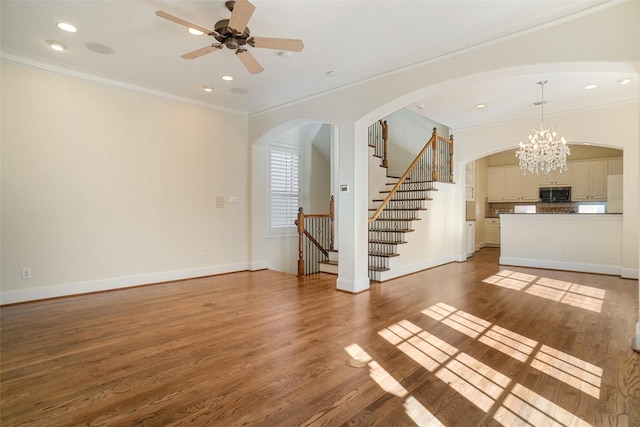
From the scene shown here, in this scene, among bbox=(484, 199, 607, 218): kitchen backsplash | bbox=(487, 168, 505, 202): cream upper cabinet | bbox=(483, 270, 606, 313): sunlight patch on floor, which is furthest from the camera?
bbox=(487, 168, 505, 202): cream upper cabinet

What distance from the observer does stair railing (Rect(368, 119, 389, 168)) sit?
301 inches

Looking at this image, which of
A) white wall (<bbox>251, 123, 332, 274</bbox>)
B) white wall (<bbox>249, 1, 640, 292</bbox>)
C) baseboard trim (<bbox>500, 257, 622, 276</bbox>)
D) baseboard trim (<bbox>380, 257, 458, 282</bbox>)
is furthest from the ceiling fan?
baseboard trim (<bbox>500, 257, 622, 276</bbox>)

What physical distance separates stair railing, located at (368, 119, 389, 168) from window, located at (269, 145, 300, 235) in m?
1.86

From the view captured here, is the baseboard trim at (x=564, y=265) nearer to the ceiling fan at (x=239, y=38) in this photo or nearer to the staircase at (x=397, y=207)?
the staircase at (x=397, y=207)

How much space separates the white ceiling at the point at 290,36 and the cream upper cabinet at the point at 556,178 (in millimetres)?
4492

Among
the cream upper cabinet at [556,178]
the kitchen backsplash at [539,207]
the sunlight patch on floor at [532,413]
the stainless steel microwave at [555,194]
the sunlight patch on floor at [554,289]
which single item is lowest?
the sunlight patch on floor at [554,289]

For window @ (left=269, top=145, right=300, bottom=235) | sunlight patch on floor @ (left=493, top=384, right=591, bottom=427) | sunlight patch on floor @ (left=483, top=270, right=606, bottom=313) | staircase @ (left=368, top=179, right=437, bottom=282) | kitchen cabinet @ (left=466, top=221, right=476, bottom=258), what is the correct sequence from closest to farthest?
sunlight patch on floor @ (left=493, top=384, right=591, bottom=427) → sunlight patch on floor @ (left=483, top=270, right=606, bottom=313) → staircase @ (left=368, top=179, right=437, bottom=282) → window @ (left=269, top=145, right=300, bottom=235) → kitchen cabinet @ (left=466, top=221, right=476, bottom=258)

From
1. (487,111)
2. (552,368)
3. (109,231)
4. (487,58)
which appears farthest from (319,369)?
(487,111)

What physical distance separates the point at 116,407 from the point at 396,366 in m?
1.91

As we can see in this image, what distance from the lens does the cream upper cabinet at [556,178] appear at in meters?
9.33

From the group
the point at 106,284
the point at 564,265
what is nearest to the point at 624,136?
the point at 564,265

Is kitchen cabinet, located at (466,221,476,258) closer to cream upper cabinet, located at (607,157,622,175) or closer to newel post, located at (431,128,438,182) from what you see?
newel post, located at (431,128,438,182)

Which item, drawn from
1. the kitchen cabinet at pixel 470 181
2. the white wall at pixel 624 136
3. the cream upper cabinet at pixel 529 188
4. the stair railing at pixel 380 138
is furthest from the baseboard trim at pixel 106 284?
the cream upper cabinet at pixel 529 188

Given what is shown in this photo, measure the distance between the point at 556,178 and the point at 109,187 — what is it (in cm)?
1142
